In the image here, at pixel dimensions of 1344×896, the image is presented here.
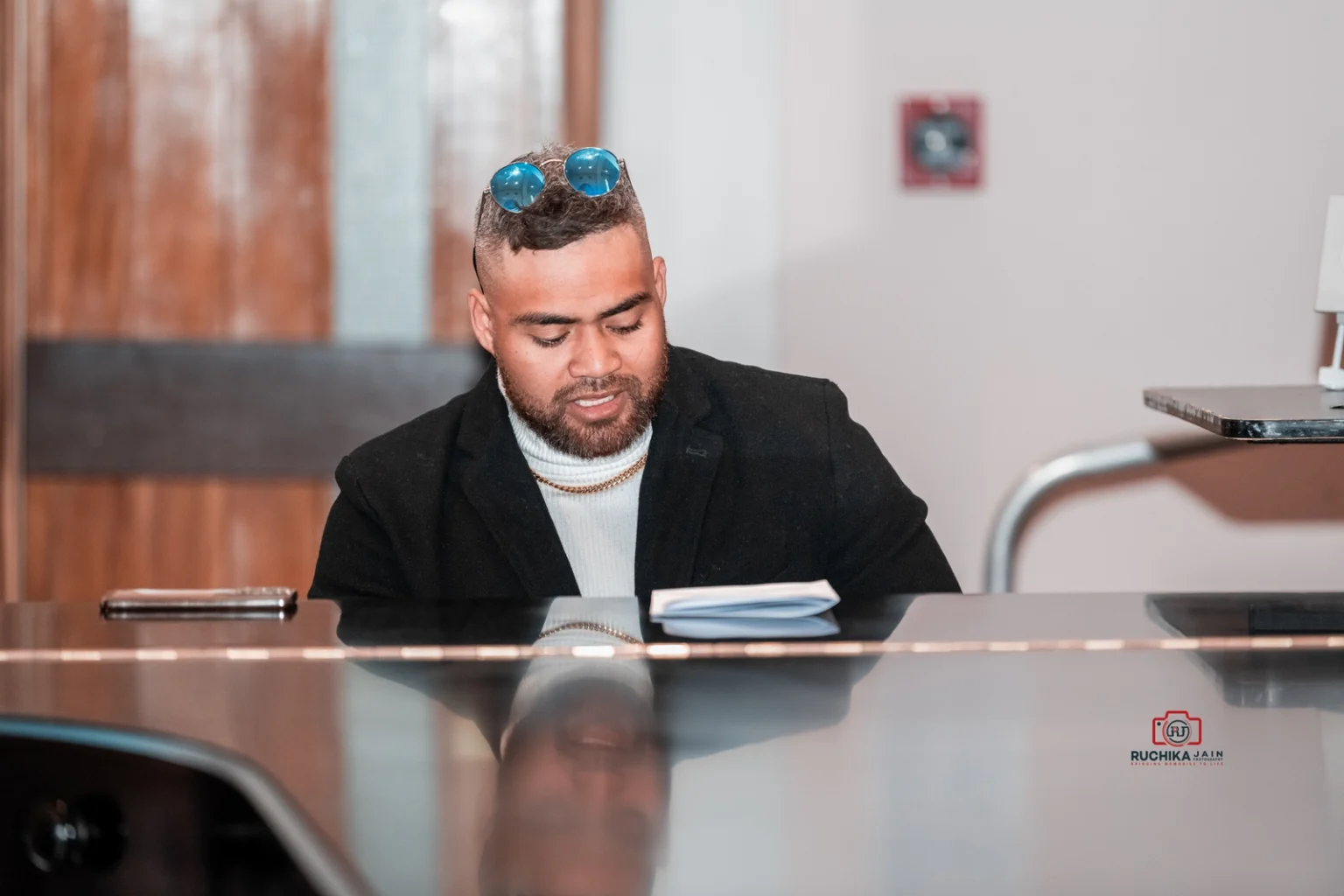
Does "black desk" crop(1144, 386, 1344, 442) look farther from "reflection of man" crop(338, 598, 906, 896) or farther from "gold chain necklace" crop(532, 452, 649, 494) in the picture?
"gold chain necklace" crop(532, 452, 649, 494)

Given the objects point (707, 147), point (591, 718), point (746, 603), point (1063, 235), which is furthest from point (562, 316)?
point (1063, 235)

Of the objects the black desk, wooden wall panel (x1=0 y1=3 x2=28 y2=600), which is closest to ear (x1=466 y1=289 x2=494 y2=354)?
the black desk

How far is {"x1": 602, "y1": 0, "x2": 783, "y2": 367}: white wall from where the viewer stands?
8.61 feet

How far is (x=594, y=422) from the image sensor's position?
65.5 inches

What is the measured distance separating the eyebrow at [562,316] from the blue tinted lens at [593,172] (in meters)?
0.16

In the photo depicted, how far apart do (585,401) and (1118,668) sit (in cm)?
73

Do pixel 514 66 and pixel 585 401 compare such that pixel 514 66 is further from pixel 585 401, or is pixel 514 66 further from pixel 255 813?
pixel 255 813

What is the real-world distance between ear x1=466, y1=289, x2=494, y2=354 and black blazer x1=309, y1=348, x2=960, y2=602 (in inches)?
2.4

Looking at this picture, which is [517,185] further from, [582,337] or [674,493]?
[674,493]

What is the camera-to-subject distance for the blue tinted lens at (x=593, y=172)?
4.81 feet

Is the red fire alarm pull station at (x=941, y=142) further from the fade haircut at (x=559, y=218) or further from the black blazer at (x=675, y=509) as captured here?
the fade haircut at (x=559, y=218)

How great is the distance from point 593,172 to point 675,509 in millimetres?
417

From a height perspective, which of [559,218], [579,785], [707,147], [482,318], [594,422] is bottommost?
[579,785]

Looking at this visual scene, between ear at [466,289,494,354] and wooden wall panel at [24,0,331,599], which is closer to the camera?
ear at [466,289,494,354]
